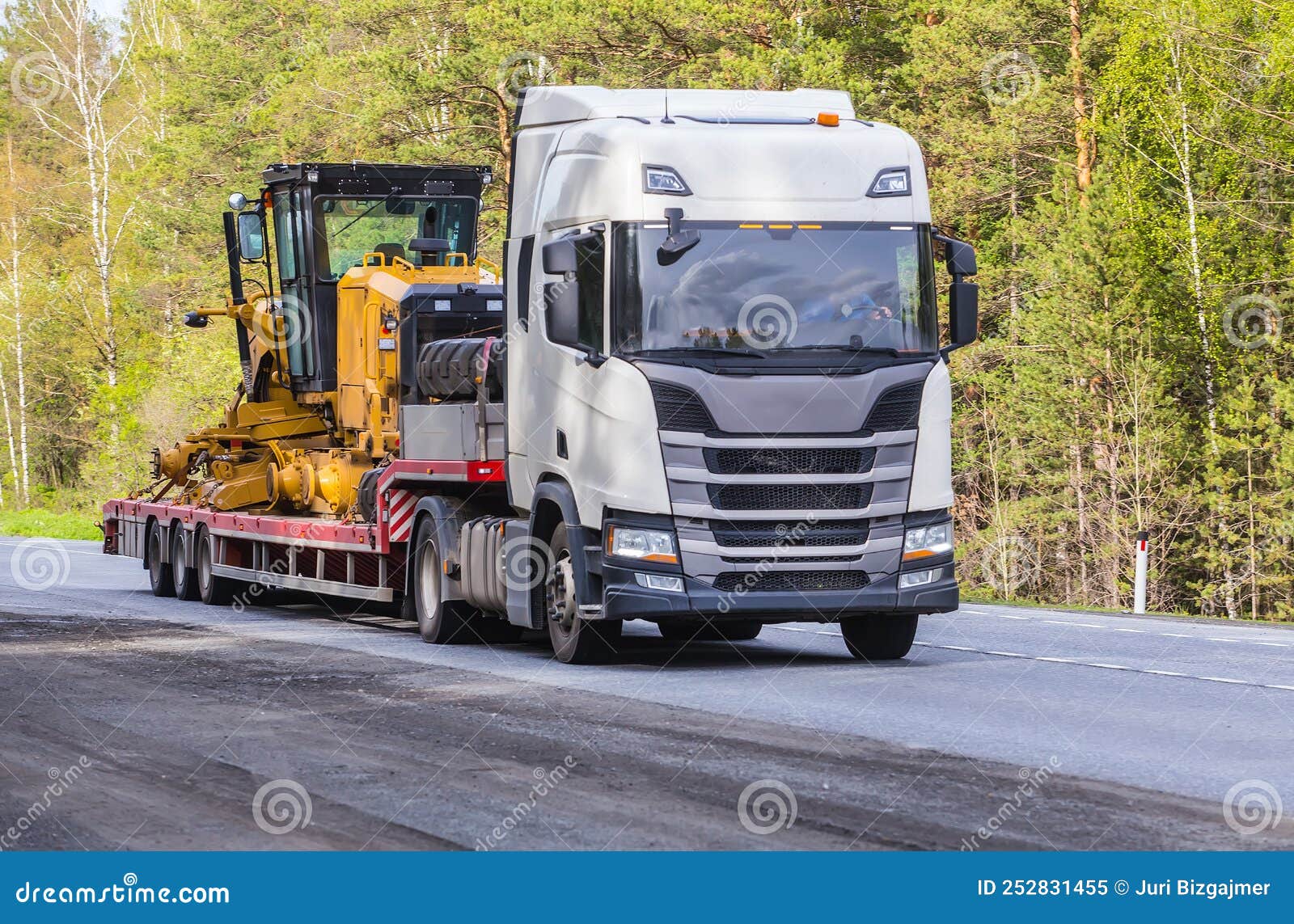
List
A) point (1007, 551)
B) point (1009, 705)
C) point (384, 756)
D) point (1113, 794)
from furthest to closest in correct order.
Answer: point (1007, 551), point (1009, 705), point (384, 756), point (1113, 794)

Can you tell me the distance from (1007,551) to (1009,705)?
23938 mm

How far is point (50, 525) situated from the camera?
49750 millimetres

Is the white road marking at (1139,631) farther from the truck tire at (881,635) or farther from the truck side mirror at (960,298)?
the truck side mirror at (960,298)

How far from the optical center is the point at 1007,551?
33.7 meters

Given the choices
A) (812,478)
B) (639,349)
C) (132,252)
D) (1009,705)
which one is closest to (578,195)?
(639,349)

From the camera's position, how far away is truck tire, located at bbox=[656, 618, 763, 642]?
15.2 meters

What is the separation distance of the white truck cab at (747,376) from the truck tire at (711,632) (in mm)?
2741

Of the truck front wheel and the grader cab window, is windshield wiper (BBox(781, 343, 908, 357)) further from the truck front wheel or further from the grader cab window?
the grader cab window

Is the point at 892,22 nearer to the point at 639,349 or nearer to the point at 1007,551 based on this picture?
the point at 1007,551

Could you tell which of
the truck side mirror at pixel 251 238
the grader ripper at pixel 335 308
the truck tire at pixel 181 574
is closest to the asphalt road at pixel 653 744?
the grader ripper at pixel 335 308

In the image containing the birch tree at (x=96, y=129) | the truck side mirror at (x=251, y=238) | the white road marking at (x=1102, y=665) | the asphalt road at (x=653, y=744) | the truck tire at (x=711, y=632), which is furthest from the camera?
the birch tree at (x=96, y=129)

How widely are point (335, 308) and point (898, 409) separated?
9.06 metres

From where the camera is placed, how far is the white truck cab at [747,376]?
37.9 ft

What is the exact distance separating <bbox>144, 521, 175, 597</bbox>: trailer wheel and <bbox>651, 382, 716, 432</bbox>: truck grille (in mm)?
11468
